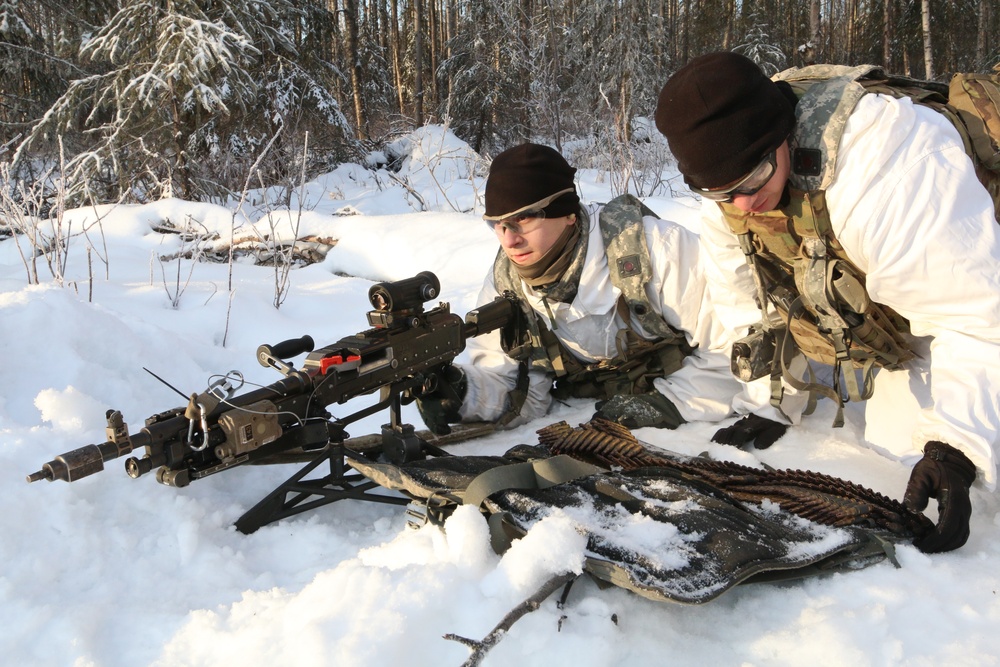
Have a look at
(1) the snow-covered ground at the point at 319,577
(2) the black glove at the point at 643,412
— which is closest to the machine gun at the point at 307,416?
(1) the snow-covered ground at the point at 319,577

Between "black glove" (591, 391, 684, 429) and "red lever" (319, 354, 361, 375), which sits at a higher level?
"red lever" (319, 354, 361, 375)

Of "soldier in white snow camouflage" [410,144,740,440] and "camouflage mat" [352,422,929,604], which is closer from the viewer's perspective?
"camouflage mat" [352,422,929,604]

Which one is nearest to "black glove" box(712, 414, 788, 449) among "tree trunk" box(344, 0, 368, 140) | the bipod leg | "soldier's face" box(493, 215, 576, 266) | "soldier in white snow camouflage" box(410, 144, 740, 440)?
"soldier in white snow camouflage" box(410, 144, 740, 440)

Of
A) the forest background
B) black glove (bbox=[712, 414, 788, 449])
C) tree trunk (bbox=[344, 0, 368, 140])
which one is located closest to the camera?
black glove (bbox=[712, 414, 788, 449])

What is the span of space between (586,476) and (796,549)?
54 cm

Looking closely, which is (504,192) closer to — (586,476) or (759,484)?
(586,476)

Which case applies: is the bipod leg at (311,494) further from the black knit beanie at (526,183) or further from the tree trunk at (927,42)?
the tree trunk at (927,42)

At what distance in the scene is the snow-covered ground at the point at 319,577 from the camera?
1.31 metres

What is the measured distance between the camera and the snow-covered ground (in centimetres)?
131

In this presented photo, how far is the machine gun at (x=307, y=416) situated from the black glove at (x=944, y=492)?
131 centimetres

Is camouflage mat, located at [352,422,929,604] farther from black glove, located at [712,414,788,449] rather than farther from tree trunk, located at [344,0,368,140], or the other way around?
tree trunk, located at [344,0,368,140]

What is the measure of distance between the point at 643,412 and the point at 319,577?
62.6 inches

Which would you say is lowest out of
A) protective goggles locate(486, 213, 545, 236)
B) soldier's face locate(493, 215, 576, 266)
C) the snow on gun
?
the snow on gun

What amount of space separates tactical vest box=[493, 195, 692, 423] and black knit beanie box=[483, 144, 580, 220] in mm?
173
